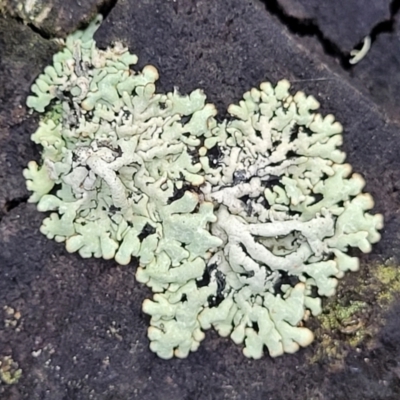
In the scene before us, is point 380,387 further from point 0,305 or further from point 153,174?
point 0,305

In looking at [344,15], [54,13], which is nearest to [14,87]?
[54,13]

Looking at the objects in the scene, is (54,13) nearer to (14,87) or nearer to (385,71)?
(14,87)

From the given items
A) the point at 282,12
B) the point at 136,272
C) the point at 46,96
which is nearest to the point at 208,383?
the point at 136,272

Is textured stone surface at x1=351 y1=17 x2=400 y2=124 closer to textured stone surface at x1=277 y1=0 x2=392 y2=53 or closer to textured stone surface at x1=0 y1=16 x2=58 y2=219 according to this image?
textured stone surface at x1=277 y1=0 x2=392 y2=53

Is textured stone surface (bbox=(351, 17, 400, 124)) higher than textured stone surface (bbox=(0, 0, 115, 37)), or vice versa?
textured stone surface (bbox=(351, 17, 400, 124))

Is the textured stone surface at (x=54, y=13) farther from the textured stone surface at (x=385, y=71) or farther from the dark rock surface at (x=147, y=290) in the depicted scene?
the textured stone surface at (x=385, y=71)

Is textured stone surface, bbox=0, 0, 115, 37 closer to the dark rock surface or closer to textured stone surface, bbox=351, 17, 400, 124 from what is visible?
the dark rock surface

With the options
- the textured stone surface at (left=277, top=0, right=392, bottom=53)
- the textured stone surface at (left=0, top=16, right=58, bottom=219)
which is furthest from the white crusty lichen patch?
the textured stone surface at (left=277, top=0, right=392, bottom=53)
